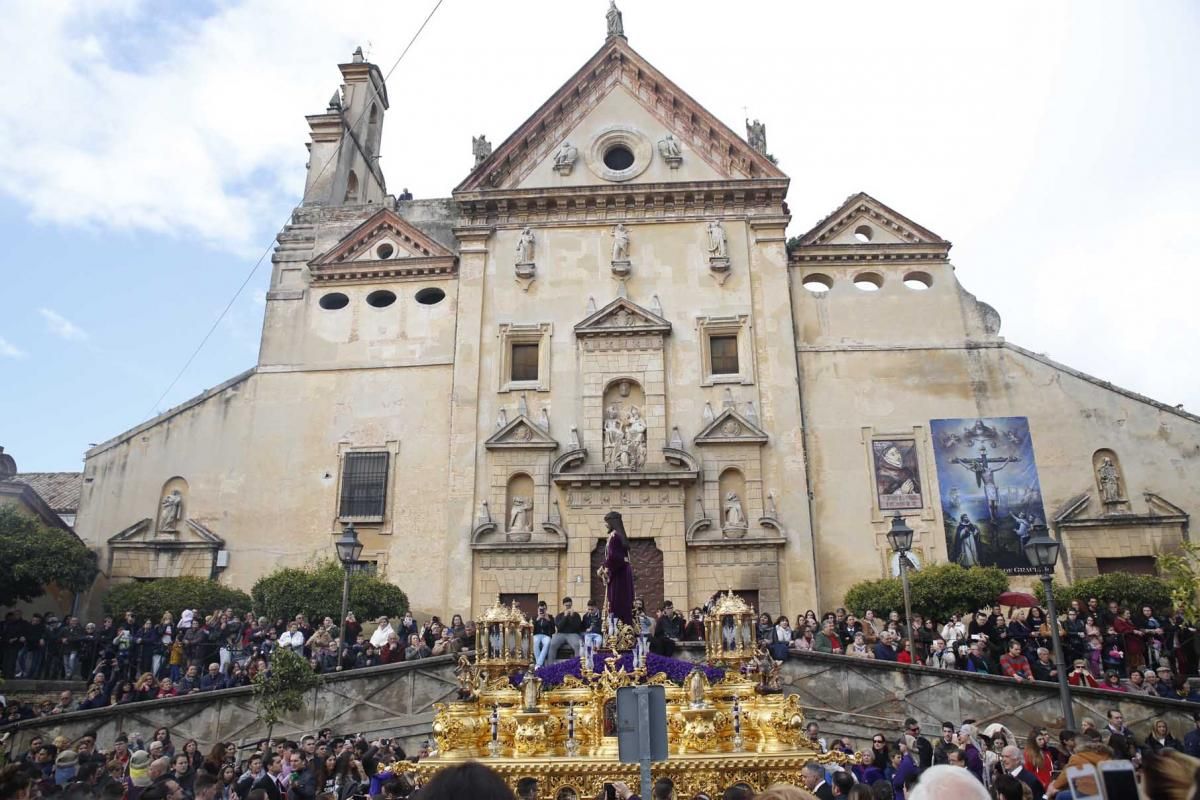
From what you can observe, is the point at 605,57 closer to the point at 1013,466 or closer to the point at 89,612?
the point at 1013,466

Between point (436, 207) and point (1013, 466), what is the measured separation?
2216cm

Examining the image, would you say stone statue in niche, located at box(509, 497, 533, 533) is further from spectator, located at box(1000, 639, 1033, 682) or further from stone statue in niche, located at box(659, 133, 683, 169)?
spectator, located at box(1000, 639, 1033, 682)

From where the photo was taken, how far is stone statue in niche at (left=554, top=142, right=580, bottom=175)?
2995 centimetres

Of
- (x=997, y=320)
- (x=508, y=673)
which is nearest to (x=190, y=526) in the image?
(x=508, y=673)

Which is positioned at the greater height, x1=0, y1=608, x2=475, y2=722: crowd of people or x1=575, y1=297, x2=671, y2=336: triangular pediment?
x1=575, y1=297, x2=671, y2=336: triangular pediment

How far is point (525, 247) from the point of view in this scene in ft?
95.9

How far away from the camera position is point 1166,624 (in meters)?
19.5

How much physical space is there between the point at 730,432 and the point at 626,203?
8.38 m

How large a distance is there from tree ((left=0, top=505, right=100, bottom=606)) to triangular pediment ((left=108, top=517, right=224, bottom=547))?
2559 millimetres

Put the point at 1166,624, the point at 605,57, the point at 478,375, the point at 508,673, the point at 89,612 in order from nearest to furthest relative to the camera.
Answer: the point at 508,673
the point at 1166,624
the point at 89,612
the point at 478,375
the point at 605,57

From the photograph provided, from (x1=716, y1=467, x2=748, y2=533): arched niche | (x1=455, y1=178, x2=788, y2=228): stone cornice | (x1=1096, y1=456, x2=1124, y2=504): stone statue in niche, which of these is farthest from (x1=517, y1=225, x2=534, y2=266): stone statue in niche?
(x1=1096, y1=456, x2=1124, y2=504): stone statue in niche

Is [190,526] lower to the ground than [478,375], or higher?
lower

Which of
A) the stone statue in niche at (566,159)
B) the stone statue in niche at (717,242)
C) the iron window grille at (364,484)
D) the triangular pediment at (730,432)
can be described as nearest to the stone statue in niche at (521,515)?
the iron window grille at (364,484)

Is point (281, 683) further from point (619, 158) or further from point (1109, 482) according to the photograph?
point (1109, 482)
